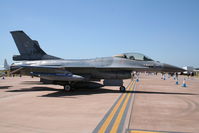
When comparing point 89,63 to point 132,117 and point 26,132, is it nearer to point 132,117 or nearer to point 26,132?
point 132,117

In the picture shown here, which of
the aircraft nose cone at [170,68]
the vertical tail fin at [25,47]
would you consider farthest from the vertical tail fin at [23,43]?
the aircraft nose cone at [170,68]

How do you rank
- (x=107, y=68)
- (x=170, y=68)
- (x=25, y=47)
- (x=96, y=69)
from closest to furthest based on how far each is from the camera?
(x=170, y=68)
(x=107, y=68)
(x=96, y=69)
(x=25, y=47)

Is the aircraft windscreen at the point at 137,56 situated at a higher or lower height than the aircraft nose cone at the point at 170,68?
higher

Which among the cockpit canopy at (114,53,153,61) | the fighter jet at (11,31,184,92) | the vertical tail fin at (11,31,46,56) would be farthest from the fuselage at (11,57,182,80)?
the vertical tail fin at (11,31,46,56)

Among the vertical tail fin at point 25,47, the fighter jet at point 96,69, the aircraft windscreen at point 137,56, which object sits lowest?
the fighter jet at point 96,69

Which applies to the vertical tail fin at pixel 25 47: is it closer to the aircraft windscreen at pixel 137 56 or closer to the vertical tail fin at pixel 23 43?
the vertical tail fin at pixel 23 43

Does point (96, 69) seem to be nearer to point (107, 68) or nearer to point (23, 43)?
point (107, 68)

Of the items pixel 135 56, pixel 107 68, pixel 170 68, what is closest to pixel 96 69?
pixel 107 68

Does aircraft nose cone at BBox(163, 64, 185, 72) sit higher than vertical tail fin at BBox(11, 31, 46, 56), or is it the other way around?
vertical tail fin at BBox(11, 31, 46, 56)

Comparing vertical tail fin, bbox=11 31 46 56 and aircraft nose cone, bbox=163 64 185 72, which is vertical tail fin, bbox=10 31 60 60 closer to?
A: vertical tail fin, bbox=11 31 46 56

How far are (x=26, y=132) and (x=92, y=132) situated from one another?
1.63 m

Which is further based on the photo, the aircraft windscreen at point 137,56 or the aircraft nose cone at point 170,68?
the aircraft windscreen at point 137,56

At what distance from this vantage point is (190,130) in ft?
14.1

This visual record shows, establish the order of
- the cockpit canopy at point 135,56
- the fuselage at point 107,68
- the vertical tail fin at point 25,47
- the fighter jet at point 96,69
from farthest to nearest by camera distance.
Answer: the vertical tail fin at point 25,47, the cockpit canopy at point 135,56, the fuselage at point 107,68, the fighter jet at point 96,69
